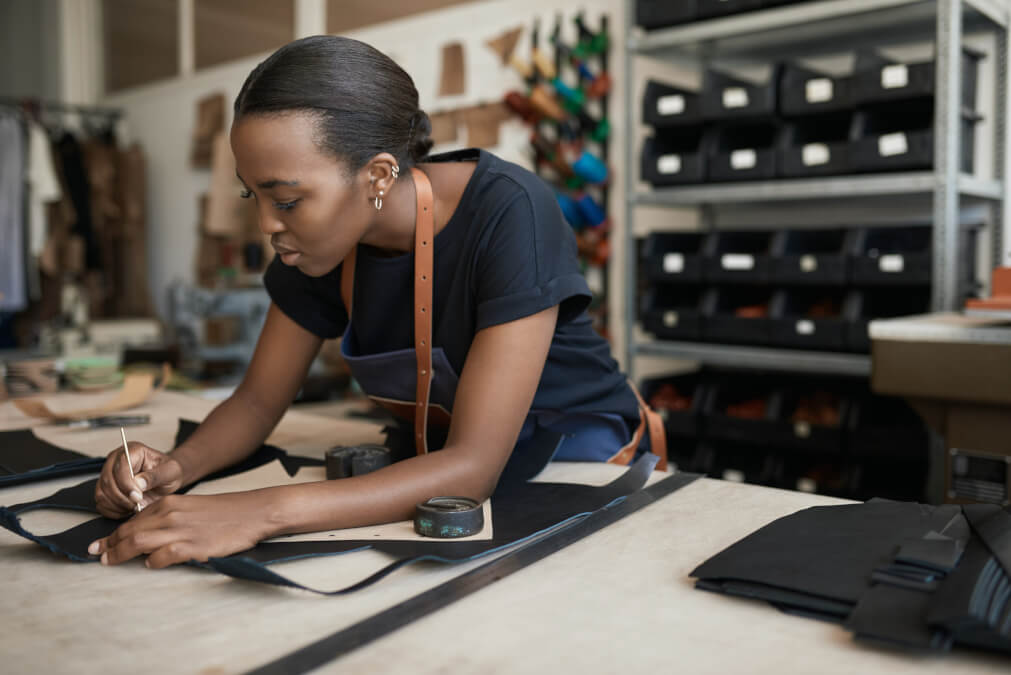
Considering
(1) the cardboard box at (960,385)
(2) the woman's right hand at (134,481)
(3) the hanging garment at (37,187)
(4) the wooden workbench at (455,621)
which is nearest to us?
(4) the wooden workbench at (455,621)

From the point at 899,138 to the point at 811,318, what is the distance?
0.56 m

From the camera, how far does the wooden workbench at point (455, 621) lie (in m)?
0.61

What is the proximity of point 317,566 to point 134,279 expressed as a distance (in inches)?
231

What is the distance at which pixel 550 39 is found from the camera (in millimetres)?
A: 3604

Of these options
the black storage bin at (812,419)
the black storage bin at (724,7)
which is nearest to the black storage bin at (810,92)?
the black storage bin at (724,7)

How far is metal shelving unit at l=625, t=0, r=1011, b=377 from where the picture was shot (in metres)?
2.28

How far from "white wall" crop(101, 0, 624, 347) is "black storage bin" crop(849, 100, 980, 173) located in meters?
1.22

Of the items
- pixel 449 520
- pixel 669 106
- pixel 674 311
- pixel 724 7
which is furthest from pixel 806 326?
pixel 449 520

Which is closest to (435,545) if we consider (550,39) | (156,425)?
(156,425)

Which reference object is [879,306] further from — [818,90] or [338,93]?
[338,93]

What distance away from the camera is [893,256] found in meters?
2.33

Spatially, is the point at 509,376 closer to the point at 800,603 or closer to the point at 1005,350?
the point at 800,603

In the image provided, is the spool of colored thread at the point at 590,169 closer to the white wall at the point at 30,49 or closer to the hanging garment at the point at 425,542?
the hanging garment at the point at 425,542

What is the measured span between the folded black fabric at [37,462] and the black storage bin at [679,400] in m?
1.93
